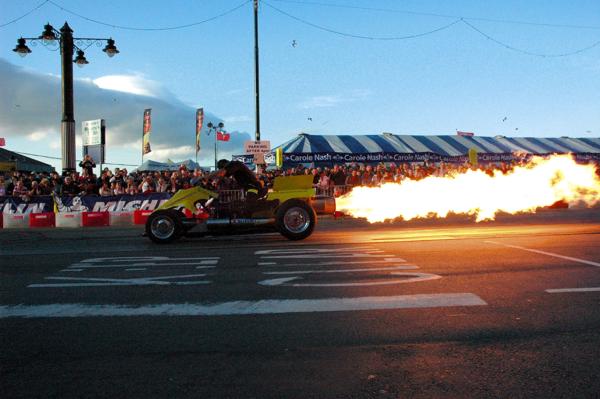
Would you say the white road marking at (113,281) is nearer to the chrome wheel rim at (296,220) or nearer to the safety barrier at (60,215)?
the chrome wheel rim at (296,220)

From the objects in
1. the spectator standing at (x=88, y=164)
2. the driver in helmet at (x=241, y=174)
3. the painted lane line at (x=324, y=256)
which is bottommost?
the painted lane line at (x=324, y=256)

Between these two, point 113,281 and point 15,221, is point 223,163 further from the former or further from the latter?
point 15,221

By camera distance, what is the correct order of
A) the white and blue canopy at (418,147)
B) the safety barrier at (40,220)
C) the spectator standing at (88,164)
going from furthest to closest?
the white and blue canopy at (418,147), the spectator standing at (88,164), the safety barrier at (40,220)

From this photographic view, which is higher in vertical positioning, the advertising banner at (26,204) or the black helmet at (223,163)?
the black helmet at (223,163)

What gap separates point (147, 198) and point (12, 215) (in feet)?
14.3

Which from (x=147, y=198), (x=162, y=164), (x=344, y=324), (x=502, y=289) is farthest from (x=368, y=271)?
(x=162, y=164)

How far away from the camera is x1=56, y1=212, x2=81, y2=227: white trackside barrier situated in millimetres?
16938

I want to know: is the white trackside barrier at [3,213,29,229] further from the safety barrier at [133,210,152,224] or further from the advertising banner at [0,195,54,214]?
the safety barrier at [133,210,152,224]

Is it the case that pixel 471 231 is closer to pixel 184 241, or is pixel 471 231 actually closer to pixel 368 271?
pixel 368 271

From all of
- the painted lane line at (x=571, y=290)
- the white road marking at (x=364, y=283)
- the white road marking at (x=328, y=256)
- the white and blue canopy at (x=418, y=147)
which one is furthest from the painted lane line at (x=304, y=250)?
the white and blue canopy at (x=418, y=147)

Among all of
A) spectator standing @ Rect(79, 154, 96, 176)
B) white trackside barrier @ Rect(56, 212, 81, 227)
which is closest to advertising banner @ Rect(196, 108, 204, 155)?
spectator standing @ Rect(79, 154, 96, 176)

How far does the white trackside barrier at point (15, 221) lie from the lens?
1673 cm

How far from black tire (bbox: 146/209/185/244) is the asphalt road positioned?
7.00 feet

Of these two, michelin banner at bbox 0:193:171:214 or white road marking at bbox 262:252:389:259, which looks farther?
michelin banner at bbox 0:193:171:214
